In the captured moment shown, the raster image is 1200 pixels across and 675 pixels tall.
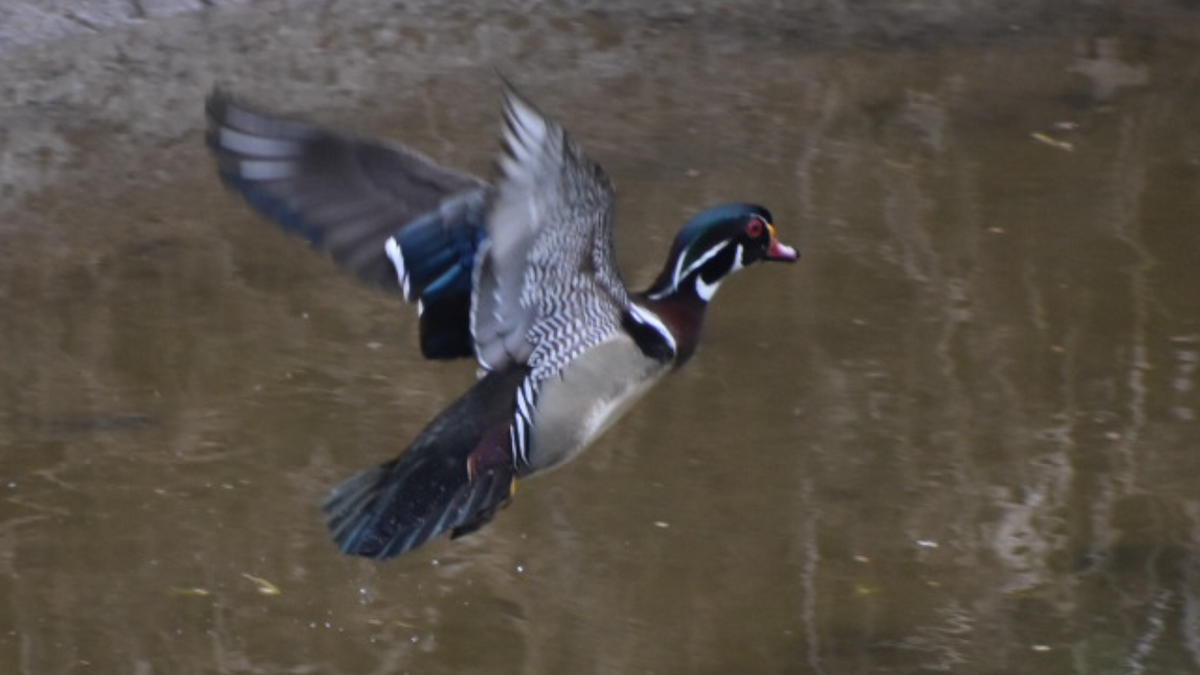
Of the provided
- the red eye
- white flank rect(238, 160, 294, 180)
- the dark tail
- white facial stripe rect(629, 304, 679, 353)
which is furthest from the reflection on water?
white flank rect(238, 160, 294, 180)

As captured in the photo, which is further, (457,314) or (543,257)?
(457,314)

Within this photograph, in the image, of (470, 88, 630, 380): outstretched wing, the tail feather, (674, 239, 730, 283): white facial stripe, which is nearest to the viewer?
(470, 88, 630, 380): outstretched wing

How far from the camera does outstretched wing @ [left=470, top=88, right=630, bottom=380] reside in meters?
3.43

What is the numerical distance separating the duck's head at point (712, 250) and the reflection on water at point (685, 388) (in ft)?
2.47

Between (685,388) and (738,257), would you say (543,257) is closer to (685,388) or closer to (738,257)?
(738,257)

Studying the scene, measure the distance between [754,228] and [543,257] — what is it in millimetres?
663

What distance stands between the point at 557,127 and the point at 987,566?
1811 mm

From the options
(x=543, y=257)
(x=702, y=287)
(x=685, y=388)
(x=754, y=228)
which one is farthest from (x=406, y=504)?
(x=685, y=388)

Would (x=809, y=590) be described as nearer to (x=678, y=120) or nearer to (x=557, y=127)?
(x=557, y=127)

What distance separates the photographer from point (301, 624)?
4449 millimetres

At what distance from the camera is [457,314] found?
157 inches

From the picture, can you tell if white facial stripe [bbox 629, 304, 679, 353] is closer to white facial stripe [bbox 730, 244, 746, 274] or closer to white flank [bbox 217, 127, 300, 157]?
white facial stripe [bbox 730, 244, 746, 274]


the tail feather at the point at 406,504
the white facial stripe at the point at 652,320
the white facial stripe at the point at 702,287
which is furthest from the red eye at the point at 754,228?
the tail feather at the point at 406,504

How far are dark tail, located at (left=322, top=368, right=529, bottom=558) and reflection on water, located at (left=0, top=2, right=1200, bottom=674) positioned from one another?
1.88 feet
